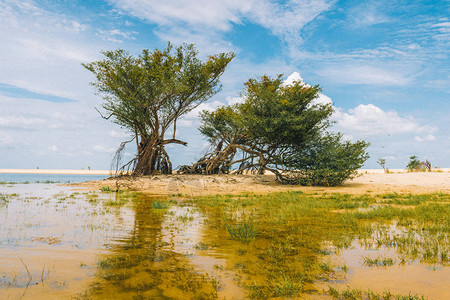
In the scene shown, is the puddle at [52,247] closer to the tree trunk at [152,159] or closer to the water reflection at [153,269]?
the water reflection at [153,269]

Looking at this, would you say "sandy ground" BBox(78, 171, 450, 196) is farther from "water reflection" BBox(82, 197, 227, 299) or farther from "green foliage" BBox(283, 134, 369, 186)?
"water reflection" BBox(82, 197, 227, 299)

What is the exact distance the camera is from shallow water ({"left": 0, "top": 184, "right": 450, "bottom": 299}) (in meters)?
3.84

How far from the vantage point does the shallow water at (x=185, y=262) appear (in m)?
3.84

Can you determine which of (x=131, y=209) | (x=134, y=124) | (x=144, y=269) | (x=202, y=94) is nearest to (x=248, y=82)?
(x=202, y=94)

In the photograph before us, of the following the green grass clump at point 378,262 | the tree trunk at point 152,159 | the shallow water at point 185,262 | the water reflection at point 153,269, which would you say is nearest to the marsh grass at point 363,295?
the shallow water at point 185,262

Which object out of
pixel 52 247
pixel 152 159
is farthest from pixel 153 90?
pixel 52 247

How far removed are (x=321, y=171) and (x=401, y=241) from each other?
57.6 feet

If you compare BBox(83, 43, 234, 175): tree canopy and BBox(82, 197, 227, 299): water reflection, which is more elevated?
BBox(83, 43, 234, 175): tree canopy

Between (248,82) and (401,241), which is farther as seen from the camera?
(248,82)

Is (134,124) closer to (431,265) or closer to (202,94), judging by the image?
(202,94)

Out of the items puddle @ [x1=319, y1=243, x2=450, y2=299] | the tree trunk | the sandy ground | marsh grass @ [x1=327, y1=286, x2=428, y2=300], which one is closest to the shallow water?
puddle @ [x1=319, y1=243, x2=450, y2=299]

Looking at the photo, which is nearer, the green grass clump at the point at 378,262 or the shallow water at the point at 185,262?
the shallow water at the point at 185,262

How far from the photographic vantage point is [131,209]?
1127cm

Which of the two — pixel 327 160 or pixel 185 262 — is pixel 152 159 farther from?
pixel 185 262
